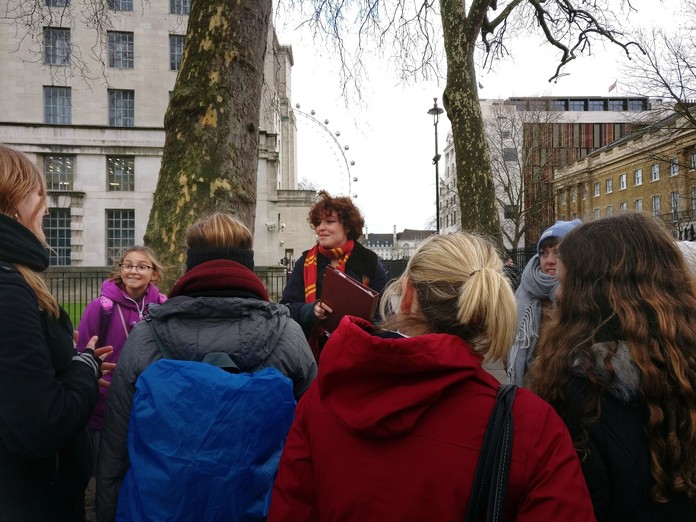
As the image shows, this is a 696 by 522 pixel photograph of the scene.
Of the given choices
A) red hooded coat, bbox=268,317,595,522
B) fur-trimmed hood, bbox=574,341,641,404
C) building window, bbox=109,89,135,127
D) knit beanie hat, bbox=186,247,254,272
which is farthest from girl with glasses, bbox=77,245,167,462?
building window, bbox=109,89,135,127

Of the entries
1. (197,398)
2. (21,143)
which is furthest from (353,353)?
(21,143)

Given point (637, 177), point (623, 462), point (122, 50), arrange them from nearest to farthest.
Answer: point (623, 462), point (122, 50), point (637, 177)

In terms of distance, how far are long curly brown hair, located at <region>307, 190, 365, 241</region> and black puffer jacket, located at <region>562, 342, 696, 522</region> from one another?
8.74 feet

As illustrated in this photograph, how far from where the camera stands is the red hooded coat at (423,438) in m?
1.26

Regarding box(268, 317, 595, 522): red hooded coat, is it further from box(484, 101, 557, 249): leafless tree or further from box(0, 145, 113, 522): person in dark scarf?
box(484, 101, 557, 249): leafless tree

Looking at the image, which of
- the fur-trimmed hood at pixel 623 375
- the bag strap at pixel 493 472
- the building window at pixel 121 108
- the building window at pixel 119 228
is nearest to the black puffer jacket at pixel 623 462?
the fur-trimmed hood at pixel 623 375

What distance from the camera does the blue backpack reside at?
1698 mm

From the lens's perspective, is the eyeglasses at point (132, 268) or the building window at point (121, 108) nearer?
the eyeglasses at point (132, 268)

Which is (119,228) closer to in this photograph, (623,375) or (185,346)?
(185,346)

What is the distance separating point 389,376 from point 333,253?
8.73ft

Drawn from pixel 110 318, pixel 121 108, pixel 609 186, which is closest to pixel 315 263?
pixel 110 318

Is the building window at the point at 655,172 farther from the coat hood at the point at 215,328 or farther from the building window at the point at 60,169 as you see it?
the coat hood at the point at 215,328

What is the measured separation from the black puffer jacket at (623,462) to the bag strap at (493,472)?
14.2 inches

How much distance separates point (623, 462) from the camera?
4.74 ft
